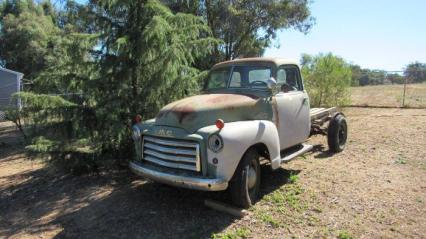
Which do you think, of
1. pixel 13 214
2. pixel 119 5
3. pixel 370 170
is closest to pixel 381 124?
pixel 370 170

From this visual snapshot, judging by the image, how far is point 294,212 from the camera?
5223mm

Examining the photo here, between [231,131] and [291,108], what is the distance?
6.36 feet

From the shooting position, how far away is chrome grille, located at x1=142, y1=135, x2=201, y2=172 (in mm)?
4875

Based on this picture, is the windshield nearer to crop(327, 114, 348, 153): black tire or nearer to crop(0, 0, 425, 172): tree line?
crop(0, 0, 425, 172): tree line

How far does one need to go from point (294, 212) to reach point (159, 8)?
4.31 meters

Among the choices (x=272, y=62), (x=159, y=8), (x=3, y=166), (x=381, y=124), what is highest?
(x=159, y=8)

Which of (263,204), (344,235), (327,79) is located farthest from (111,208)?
(327,79)

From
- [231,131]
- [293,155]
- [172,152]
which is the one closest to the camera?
[231,131]

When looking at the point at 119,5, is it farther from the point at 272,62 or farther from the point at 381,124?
the point at 381,124

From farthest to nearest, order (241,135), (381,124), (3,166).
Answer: (381,124) < (3,166) < (241,135)

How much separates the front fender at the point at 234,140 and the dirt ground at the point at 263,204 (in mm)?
742

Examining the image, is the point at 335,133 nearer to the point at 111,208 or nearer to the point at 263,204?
the point at 263,204

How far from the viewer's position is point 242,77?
643cm

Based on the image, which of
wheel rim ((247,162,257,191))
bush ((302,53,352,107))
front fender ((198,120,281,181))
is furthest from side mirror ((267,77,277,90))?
bush ((302,53,352,107))
